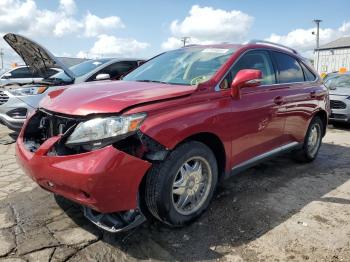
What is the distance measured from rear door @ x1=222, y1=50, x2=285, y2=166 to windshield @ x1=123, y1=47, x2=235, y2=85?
0.21m

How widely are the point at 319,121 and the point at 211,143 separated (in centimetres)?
287

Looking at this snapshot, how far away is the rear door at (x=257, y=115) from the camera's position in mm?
3645

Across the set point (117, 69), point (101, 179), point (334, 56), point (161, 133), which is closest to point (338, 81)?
point (117, 69)

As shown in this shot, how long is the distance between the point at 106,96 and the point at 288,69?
2.76 metres

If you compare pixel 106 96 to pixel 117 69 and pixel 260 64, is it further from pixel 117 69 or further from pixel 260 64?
pixel 117 69

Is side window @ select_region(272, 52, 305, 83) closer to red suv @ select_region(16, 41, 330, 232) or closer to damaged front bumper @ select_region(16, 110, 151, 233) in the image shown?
red suv @ select_region(16, 41, 330, 232)

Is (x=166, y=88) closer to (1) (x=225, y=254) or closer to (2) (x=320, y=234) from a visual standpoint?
(1) (x=225, y=254)

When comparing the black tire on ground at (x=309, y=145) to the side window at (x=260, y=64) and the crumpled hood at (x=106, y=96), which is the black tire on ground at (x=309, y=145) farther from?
the crumpled hood at (x=106, y=96)

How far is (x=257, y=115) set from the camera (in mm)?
3877

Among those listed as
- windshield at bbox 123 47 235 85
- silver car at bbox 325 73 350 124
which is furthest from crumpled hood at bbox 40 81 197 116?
silver car at bbox 325 73 350 124

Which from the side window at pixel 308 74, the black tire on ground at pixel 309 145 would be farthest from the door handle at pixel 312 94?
the black tire on ground at pixel 309 145

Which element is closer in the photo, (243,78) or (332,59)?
(243,78)

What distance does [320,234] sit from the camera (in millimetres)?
3227

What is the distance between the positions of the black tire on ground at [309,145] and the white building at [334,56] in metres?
30.6
